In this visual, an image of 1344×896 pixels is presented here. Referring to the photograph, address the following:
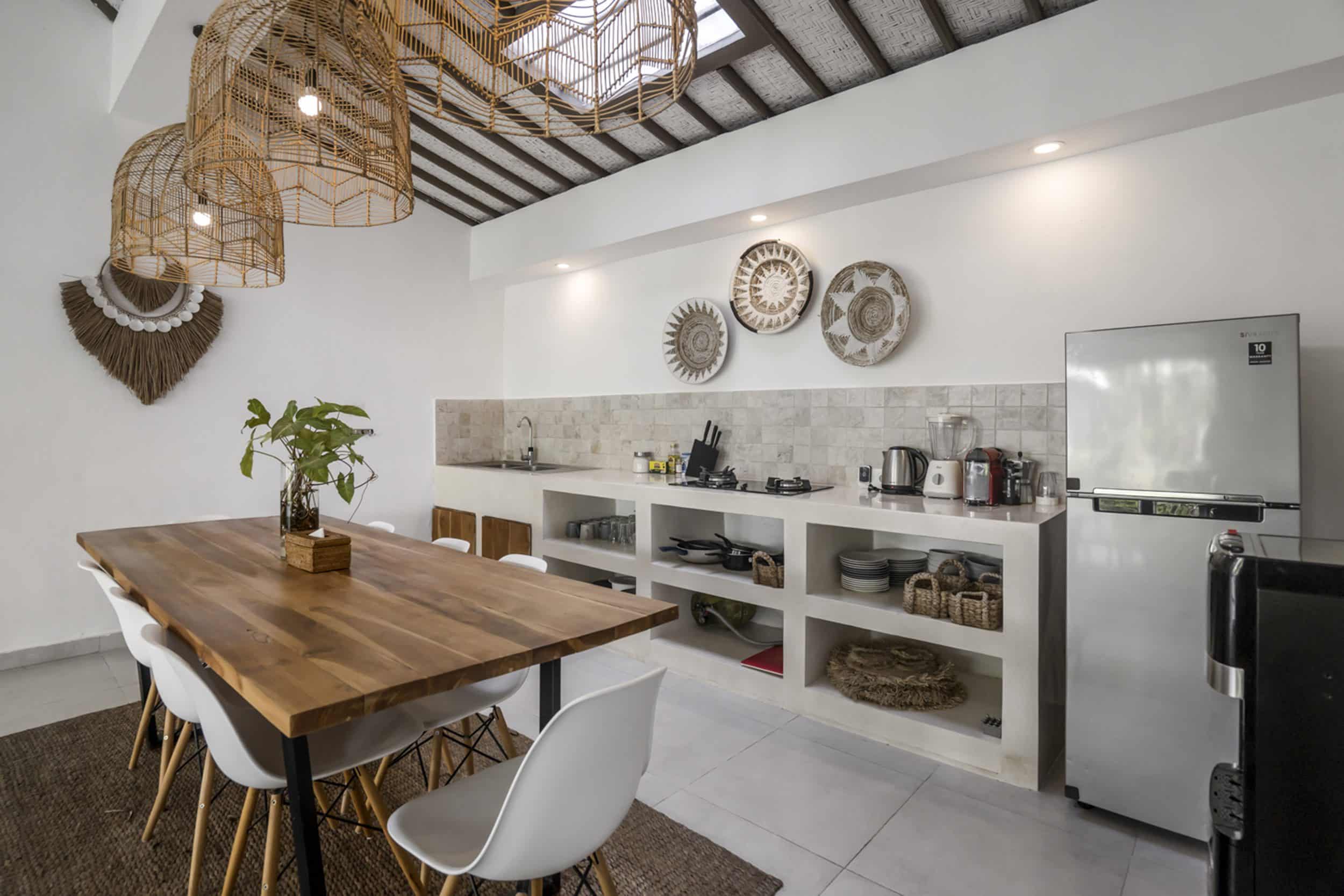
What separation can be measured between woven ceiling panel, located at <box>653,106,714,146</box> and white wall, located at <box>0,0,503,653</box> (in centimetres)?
227

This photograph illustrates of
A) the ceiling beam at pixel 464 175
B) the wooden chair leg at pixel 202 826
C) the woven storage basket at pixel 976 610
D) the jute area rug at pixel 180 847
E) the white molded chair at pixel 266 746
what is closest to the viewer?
the white molded chair at pixel 266 746

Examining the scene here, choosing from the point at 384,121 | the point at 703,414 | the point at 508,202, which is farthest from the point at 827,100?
the point at 508,202

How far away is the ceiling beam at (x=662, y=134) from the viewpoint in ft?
11.8

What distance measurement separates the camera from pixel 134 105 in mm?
3645

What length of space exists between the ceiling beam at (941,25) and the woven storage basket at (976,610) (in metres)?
2.14

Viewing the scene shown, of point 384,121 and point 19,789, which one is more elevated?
point 384,121

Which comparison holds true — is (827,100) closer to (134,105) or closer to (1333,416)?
(1333,416)

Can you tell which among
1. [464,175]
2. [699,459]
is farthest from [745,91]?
[464,175]

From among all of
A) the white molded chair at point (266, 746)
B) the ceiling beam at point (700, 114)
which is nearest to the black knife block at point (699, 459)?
the ceiling beam at point (700, 114)

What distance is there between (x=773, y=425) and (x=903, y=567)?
1068 millimetres

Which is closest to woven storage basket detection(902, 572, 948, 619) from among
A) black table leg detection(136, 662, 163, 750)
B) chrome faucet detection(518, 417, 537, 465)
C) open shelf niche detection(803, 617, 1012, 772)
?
open shelf niche detection(803, 617, 1012, 772)

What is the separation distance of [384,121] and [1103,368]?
2194 millimetres

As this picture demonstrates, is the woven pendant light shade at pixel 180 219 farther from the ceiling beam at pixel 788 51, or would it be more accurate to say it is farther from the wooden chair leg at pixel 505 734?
the ceiling beam at pixel 788 51

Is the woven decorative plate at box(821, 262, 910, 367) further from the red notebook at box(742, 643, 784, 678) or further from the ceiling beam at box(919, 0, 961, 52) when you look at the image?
the red notebook at box(742, 643, 784, 678)
